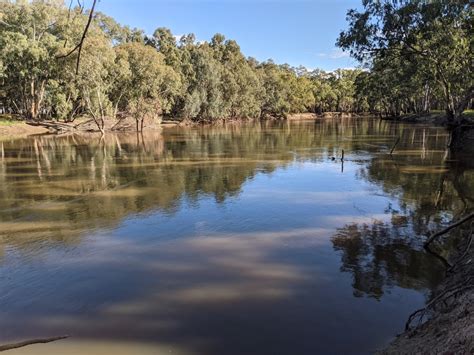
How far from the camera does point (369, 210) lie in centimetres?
1535

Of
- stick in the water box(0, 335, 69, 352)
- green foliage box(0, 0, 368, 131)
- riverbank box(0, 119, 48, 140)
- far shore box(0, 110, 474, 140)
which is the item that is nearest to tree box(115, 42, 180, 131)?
green foliage box(0, 0, 368, 131)

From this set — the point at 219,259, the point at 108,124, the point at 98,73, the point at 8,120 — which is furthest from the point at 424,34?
the point at 8,120

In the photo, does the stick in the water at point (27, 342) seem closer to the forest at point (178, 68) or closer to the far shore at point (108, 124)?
the forest at point (178, 68)

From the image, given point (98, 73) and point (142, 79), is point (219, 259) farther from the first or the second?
point (142, 79)

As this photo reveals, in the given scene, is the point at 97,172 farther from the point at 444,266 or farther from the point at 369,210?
the point at 444,266

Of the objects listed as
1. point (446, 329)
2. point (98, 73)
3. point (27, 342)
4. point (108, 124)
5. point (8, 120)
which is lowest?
point (27, 342)

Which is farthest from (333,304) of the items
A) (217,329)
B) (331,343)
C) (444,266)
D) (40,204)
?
(40,204)

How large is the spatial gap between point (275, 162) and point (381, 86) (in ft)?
212

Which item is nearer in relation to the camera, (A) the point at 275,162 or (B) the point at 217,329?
(B) the point at 217,329

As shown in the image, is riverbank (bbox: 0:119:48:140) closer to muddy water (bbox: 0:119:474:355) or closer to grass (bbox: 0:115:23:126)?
grass (bbox: 0:115:23:126)

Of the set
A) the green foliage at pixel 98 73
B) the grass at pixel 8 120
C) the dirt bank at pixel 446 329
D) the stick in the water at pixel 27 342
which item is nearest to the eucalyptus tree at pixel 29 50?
the green foliage at pixel 98 73

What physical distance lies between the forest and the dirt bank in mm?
4932

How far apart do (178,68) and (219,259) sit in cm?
6917

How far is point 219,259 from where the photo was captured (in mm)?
10602
